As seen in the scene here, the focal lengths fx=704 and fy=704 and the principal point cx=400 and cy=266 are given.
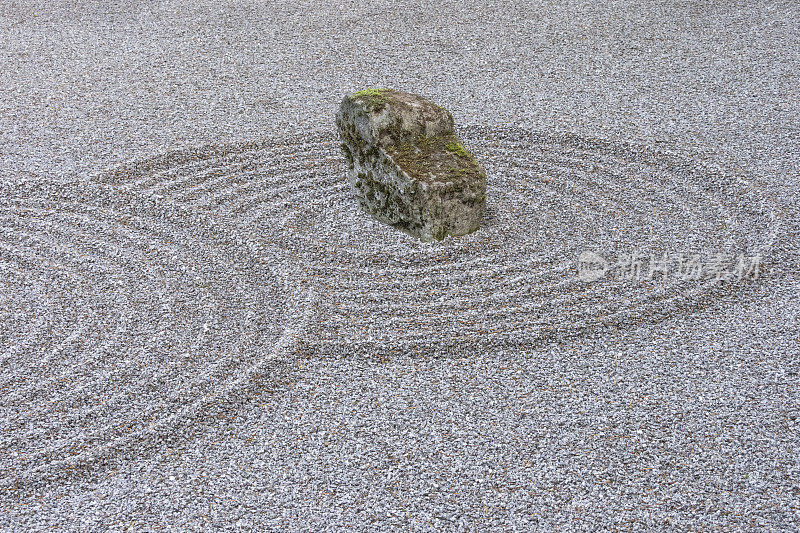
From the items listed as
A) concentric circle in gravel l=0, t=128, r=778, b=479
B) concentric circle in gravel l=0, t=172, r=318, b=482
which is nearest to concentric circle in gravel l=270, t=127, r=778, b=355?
concentric circle in gravel l=0, t=128, r=778, b=479

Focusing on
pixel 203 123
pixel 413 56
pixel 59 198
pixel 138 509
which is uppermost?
pixel 413 56

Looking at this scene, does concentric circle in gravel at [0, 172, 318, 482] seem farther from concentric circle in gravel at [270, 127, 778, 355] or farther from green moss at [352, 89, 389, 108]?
green moss at [352, 89, 389, 108]

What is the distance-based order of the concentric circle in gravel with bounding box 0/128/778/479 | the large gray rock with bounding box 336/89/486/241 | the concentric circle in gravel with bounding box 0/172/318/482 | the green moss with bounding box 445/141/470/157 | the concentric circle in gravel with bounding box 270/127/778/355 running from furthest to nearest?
the green moss with bounding box 445/141/470/157 → the large gray rock with bounding box 336/89/486/241 → the concentric circle in gravel with bounding box 270/127/778/355 → the concentric circle in gravel with bounding box 0/128/778/479 → the concentric circle in gravel with bounding box 0/172/318/482

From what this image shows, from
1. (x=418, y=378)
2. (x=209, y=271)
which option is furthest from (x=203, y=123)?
(x=418, y=378)

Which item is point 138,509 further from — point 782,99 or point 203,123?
point 782,99

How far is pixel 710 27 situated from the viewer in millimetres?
11898

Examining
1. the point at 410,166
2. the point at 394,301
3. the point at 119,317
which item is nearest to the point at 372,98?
the point at 410,166

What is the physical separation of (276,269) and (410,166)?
1.73m

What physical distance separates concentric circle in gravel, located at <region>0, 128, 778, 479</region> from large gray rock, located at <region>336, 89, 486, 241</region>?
0.22 m

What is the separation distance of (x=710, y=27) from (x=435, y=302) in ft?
28.0

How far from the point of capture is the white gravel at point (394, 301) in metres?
4.72

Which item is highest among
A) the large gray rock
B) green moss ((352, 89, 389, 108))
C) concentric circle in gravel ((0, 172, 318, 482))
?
green moss ((352, 89, 389, 108))

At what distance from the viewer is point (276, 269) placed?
22.8 feet

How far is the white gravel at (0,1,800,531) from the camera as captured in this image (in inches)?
186
